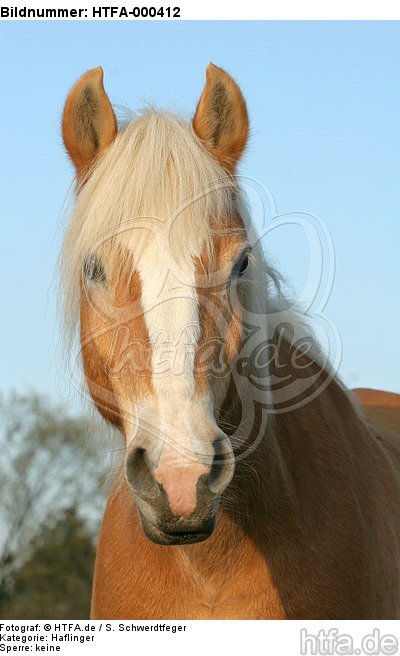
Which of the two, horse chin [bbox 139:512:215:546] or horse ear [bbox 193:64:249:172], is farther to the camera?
horse ear [bbox 193:64:249:172]

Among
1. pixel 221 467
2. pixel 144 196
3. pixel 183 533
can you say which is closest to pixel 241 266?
pixel 144 196

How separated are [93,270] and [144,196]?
1.25 ft

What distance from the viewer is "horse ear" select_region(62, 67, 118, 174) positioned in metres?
3.83

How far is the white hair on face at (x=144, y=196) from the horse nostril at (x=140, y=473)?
31.7 inches

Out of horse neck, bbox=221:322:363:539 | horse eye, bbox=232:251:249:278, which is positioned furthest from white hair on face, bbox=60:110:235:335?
horse neck, bbox=221:322:363:539

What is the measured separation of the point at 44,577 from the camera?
26578 millimetres

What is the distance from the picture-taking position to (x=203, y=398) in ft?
10.3

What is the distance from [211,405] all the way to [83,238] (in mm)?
990

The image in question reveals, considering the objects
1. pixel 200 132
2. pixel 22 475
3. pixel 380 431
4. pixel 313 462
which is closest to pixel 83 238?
pixel 200 132

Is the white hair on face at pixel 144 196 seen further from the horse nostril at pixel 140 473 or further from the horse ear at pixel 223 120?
the horse nostril at pixel 140 473

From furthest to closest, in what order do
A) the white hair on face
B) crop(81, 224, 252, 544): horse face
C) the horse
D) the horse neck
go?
the horse neck → the white hair on face → the horse → crop(81, 224, 252, 544): horse face

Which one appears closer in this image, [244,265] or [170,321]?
[170,321]

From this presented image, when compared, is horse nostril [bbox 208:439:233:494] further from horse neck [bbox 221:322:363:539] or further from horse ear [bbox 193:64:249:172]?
horse ear [bbox 193:64:249:172]

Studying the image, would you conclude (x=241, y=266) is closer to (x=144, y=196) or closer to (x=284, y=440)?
(x=144, y=196)
